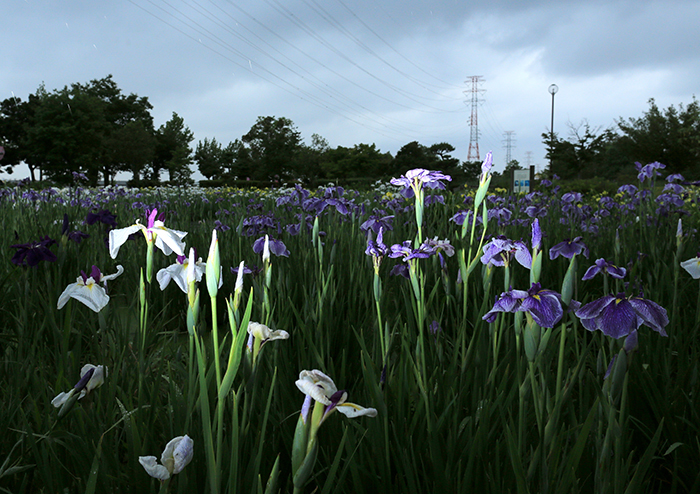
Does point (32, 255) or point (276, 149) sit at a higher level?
point (276, 149)

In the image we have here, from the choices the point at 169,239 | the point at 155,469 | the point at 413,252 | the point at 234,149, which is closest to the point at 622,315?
the point at 413,252

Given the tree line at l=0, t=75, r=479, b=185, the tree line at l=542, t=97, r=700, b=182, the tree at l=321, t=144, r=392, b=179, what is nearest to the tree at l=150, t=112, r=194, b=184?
the tree line at l=0, t=75, r=479, b=185

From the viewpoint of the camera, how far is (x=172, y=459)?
0.69 meters

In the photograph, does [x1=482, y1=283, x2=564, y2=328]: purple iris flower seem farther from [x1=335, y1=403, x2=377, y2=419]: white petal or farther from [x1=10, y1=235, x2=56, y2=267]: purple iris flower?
[x1=10, y1=235, x2=56, y2=267]: purple iris flower

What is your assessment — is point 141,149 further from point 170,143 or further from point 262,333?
point 262,333

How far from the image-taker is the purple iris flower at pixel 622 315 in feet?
2.62

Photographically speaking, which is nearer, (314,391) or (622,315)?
(314,391)

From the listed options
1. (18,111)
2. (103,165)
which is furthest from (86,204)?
(18,111)

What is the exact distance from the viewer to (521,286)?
2764mm

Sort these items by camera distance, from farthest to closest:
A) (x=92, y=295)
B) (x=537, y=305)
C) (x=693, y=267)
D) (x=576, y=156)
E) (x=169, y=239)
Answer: (x=576, y=156)
(x=693, y=267)
(x=92, y=295)
(x=169, y=239)
(x=537, y=305)

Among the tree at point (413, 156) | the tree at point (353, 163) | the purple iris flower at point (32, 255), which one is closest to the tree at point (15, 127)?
the tree at point (353, 163)

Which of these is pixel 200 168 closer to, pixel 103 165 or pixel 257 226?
pixel 103 165

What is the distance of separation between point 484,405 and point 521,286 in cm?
181

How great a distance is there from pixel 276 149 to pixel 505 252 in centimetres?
5019
